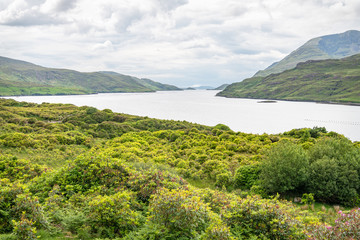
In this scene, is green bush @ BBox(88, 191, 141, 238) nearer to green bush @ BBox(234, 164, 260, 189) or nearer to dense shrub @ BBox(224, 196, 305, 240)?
dense shrub @ BBox(224, 196, 305, 240)

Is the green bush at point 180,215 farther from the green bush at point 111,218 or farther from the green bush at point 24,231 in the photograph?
the green bush at point 24,231

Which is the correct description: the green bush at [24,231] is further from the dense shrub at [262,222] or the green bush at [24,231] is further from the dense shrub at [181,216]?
the dense shrub at [262,222]

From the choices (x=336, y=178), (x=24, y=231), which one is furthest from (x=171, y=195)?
(x=336, y=178)

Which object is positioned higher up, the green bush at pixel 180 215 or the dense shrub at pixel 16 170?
the green bush at pixel 180 215

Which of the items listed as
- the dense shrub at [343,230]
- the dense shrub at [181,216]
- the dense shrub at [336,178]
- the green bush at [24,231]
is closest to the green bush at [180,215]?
the dense shrub at [181,216]

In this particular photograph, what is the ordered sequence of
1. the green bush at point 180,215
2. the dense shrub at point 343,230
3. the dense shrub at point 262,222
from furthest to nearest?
the dense shrub at point 262,222 → the green bush at point 180,215 → the dense shrub at point 343,230

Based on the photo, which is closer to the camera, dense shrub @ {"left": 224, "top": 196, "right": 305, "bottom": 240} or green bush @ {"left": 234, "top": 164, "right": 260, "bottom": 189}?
dense shrub @ {"left": 224, "top": 196, "right": 305, "bottom": 240}

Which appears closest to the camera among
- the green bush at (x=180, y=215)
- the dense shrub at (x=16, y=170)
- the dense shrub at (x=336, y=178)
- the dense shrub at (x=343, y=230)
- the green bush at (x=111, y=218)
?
the dense shrub at (x=343, y=230)

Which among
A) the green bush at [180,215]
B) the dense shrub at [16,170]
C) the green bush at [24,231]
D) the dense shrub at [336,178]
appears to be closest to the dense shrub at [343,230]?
the green bush at [180,215]

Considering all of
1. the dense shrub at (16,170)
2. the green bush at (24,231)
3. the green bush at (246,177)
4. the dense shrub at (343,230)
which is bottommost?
the green bush at (246,177)

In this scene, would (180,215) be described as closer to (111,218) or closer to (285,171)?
(111,218)

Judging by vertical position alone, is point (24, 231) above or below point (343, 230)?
below

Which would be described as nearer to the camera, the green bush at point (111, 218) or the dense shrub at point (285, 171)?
the green bush at point (111, 218)

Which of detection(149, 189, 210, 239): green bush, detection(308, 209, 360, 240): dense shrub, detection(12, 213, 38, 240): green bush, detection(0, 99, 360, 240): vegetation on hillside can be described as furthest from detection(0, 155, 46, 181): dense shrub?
detection(308, 209, 360, 240): dense shrub
